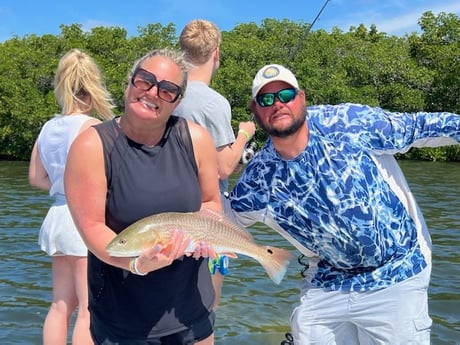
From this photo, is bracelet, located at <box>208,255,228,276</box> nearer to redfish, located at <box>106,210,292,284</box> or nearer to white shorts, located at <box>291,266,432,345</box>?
redfish, located at <box>106,210,292,284</box>

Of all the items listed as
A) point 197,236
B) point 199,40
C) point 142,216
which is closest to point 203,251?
point 197,236

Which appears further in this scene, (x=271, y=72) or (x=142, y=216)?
(x=271, y=72)

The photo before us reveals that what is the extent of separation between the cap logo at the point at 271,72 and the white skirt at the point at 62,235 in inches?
65.1

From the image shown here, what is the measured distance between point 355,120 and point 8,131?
35.3 metres

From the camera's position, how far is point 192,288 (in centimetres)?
306

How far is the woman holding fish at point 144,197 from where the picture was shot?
110 inches

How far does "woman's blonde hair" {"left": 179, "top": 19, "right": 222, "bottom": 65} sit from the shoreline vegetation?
29.2 meters

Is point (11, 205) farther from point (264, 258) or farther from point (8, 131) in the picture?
point (8, 131)

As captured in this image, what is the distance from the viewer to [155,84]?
2.84 metres

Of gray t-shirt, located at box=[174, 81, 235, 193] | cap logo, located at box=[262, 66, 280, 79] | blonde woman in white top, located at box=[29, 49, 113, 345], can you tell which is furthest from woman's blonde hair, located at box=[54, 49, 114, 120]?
cap logo, located at box=[262, 66, 280, 79]

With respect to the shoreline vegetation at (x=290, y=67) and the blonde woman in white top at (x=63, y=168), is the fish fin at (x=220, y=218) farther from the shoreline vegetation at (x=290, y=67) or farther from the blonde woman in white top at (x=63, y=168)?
the shoreline vegetation at (x=290, y=67)

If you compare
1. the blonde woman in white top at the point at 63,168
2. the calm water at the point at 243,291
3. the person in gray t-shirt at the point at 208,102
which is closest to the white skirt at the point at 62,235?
the blonde woman in white top at the point at 63,168

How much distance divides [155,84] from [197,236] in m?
0.77

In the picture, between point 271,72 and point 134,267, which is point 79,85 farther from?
point 134,267
